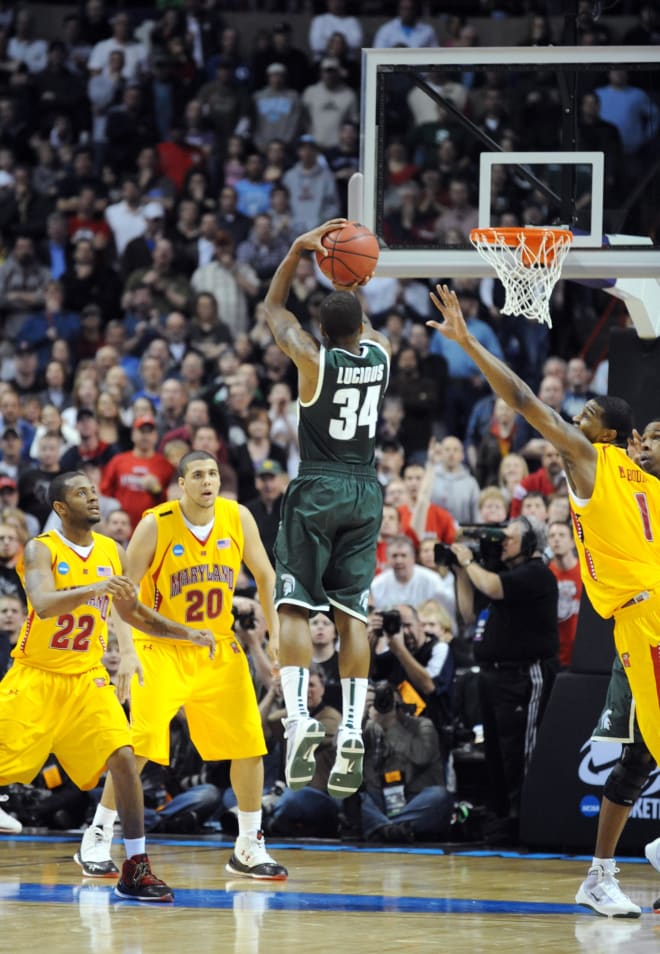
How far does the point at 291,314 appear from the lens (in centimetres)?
773

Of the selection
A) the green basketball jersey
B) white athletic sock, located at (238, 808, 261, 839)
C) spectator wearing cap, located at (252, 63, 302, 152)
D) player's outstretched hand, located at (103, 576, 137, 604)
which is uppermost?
spectator wearing cap, located at (252, 63, 302, 152)

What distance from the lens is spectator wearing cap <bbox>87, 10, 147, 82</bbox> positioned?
19.8 m

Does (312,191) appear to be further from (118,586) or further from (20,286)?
(118,586)

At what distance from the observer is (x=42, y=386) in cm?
1686

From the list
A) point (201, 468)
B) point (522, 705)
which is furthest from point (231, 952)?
point (522, 705)

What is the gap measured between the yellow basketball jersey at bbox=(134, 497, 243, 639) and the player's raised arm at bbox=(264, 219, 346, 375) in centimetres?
229

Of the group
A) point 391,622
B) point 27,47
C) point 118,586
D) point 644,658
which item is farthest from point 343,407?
point 27,47

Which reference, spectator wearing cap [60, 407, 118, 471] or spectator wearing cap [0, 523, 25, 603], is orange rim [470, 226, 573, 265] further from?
spectator wearing cap [60, 407, 118, 471]

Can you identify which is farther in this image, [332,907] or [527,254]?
[527,254]

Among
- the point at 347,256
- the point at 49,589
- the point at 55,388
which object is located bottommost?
the point at 55,388

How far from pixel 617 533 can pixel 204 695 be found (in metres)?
2.73

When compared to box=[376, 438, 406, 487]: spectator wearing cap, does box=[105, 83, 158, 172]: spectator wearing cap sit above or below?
above

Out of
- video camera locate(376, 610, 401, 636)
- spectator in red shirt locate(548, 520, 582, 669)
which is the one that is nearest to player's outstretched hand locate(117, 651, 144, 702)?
video camera locate(376, 610, 401, 636)

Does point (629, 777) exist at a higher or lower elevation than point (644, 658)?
lower
